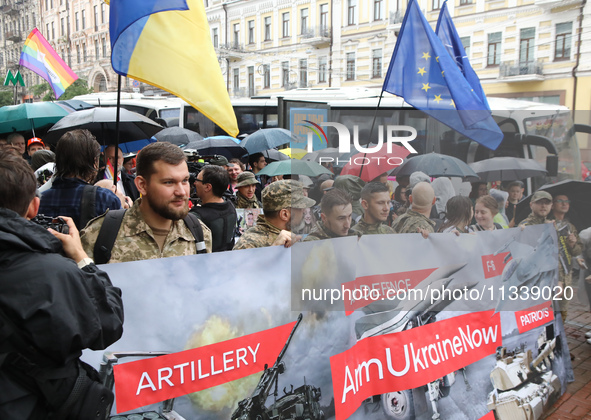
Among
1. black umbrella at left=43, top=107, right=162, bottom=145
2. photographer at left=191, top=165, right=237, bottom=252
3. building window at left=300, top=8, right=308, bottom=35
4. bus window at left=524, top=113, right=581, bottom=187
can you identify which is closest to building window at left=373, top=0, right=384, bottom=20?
building window at left=300, top=8, right=308, bottom=35

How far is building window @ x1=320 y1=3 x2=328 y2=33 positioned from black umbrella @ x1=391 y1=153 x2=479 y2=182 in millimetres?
33783

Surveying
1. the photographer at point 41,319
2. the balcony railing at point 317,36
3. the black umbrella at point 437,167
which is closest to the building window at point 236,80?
the balcony railing at point 317,36

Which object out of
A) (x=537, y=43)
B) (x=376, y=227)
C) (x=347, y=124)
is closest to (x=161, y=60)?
(x=347, y=124)

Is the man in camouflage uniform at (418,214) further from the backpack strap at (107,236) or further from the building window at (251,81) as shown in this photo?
the building window at (251,81)

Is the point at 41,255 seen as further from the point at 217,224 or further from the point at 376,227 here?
the point at 217,224

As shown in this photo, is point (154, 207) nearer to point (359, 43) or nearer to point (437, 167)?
point (437, 167)

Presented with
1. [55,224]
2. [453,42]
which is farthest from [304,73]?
[55,224]

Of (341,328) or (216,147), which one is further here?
(216,147)

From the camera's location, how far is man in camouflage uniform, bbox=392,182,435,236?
275 cm

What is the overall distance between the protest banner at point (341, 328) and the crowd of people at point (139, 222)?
0.14 metres

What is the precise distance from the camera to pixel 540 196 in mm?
3193

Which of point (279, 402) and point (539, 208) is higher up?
point (539, 208)

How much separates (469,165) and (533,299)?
1088 millimetres

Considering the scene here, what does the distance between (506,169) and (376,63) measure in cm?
3058
